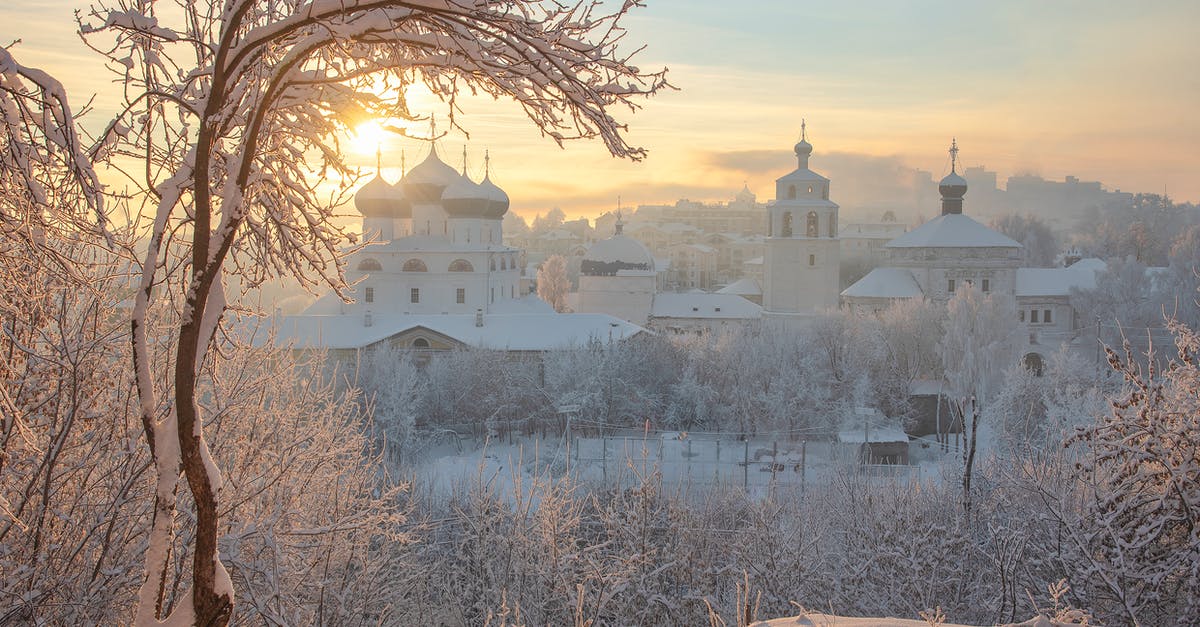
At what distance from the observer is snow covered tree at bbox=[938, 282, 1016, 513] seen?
27891mm

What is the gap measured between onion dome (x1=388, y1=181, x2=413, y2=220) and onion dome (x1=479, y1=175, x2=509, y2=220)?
2676 mm

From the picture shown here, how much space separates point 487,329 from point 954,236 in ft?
63.8

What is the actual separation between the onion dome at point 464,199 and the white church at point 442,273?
0.04 m

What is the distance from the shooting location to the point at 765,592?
1063cm

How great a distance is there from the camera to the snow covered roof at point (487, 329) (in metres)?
28.6

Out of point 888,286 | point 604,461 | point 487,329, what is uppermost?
point 888,286

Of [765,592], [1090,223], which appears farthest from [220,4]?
[1090,223]

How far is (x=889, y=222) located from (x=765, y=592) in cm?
10091

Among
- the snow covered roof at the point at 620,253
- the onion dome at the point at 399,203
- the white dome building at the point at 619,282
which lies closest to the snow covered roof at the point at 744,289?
the snow covered roof at the point at 620,253

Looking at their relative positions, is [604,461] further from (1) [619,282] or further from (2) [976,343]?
(1) [619,282]

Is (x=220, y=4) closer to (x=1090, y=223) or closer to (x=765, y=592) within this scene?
(x=765, y=592)

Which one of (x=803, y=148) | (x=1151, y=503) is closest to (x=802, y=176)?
(x=803, y=148)

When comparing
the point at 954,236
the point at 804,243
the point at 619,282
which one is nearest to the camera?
the point at 954,236

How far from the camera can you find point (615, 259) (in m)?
43.4
